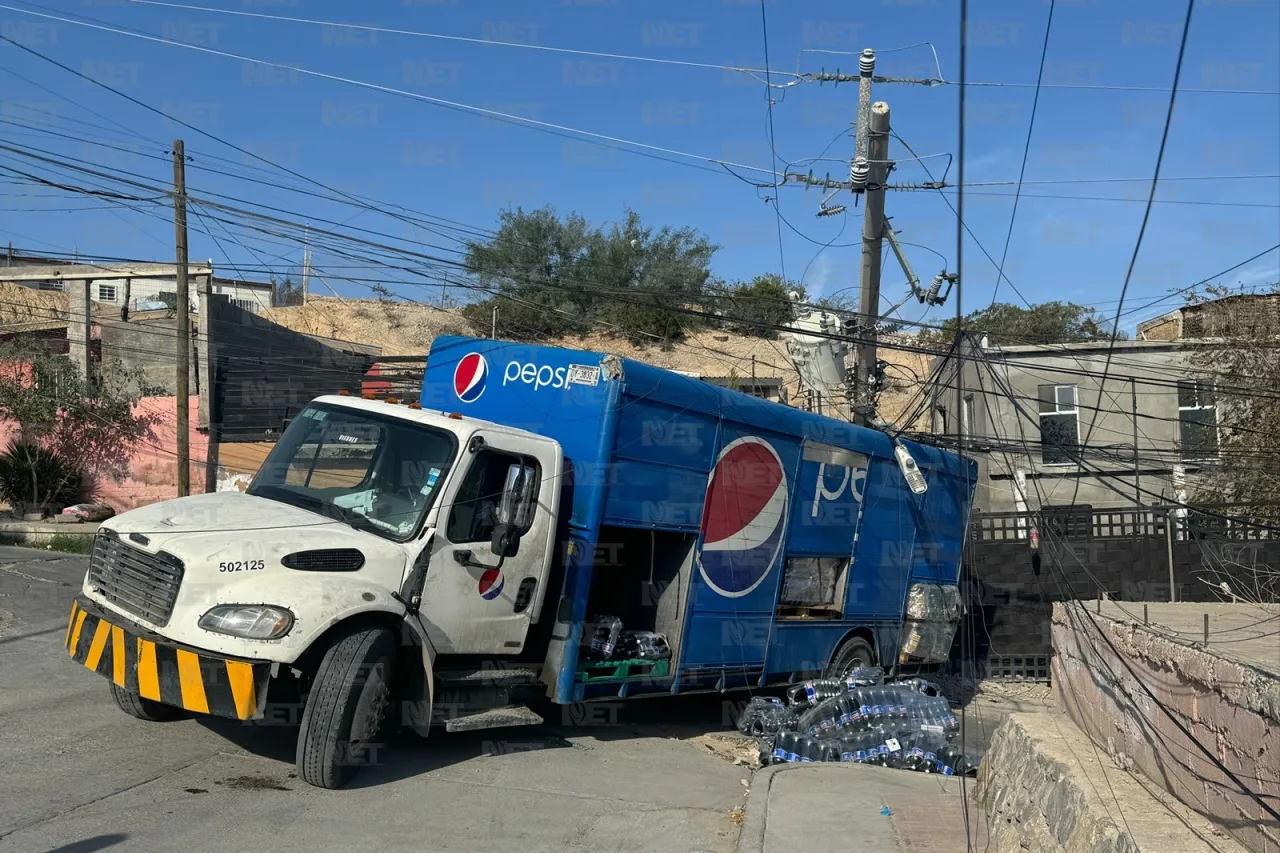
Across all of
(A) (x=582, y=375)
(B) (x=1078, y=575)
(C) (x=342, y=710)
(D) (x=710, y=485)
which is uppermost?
(A) (x=582, y=375)

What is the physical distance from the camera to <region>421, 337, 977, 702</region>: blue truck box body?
318 inches

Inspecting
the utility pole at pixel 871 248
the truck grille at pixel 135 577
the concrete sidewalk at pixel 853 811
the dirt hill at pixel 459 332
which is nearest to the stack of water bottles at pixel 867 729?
the concrete sidewalk at pixel 853 811

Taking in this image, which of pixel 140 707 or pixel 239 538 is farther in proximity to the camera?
pixel 140 707

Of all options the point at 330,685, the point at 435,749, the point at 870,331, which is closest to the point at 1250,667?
the point at 330,685

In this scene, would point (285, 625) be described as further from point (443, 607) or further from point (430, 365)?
point (430, 365)

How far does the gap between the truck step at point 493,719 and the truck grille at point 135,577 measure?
2.00 meters

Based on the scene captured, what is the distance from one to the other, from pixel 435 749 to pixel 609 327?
32333 millimetres

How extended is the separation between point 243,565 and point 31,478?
62.0 ft

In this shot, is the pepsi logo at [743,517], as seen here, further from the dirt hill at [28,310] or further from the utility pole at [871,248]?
the dirt hill at [28,310]

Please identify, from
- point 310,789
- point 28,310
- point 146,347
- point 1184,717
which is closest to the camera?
point 1184,717

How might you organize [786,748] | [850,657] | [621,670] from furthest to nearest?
[850,657]
[786,748]
[621,670]

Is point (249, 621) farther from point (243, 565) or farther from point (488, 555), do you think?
point (488, 555)

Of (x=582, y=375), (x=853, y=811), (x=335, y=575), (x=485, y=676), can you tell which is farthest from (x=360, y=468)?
(x=853, y=811)

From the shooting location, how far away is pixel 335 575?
6477mm
